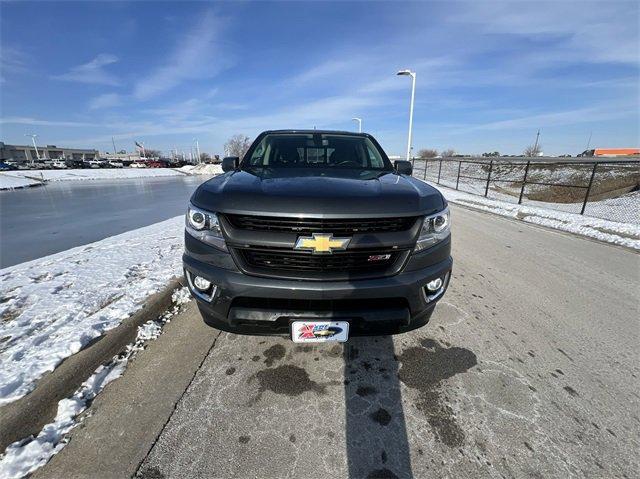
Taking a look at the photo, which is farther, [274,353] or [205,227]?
[274,353]

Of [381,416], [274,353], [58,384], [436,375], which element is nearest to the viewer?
[381,416]

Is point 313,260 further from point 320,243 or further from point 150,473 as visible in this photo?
point 150,473

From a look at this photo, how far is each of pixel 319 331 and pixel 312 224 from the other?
67 centimetres

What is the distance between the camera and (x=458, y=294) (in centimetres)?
352

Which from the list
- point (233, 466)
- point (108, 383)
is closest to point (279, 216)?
point (233, 466)

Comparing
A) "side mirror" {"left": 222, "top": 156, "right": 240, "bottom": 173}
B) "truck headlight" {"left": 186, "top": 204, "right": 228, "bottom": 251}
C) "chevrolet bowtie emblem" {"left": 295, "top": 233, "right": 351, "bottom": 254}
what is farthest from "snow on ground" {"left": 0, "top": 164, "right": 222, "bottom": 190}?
"chevrolet bowtie emblem" {"left": 295, "top": 233, "right": 351, "bottom": 254}

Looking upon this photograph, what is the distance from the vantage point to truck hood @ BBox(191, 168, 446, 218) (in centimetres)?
193

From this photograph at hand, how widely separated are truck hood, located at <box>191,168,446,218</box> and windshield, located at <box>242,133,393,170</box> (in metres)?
0.89

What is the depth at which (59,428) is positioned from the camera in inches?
69.8

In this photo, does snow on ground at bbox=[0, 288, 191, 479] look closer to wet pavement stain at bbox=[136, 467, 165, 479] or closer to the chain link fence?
wet pavement stain at bbox=[136, 467, 165, 479]

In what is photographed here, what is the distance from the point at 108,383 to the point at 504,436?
250 centimetres

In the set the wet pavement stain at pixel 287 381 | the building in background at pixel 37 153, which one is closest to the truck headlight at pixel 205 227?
the wet pavement stain at pixel 287 381

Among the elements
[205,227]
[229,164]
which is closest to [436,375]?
[205,227]

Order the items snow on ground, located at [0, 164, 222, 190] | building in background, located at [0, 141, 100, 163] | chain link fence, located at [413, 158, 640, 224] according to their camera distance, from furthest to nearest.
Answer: building in background, located at [0, 141, 100, 163]
snow on ground, located at [0, 164, 222, 190]
chain link fence, located at [413, 158, 640, 224]
